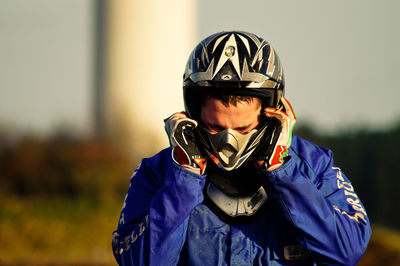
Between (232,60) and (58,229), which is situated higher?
(232,60)

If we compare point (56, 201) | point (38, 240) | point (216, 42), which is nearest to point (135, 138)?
point (56, 201)

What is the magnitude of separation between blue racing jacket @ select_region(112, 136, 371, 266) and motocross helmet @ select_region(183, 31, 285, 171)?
0.81 feet

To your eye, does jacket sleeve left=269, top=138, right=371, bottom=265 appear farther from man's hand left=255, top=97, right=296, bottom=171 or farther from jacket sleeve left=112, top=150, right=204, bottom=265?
jacket sleeve left=112, top=150, right=204, bottom=265

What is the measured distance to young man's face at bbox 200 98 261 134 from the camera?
3734 millimetres

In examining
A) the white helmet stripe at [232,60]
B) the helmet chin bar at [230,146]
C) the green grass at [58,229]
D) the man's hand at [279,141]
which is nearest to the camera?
the man's hand at [279,141]

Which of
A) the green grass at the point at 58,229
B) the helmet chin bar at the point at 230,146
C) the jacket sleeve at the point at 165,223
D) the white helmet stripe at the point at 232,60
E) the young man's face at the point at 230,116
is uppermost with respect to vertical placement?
Answer: the white helmet stripe at the point at 232,60

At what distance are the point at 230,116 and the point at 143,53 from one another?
40742 mm

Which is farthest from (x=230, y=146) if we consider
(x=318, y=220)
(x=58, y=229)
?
(x=58, y=229)

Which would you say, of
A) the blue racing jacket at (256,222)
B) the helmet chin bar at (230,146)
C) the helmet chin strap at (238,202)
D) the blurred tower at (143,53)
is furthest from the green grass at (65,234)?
the blurred tower at (143,53)

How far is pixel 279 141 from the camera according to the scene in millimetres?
3605

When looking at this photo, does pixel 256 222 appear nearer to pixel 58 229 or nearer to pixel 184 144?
pixel 184 144

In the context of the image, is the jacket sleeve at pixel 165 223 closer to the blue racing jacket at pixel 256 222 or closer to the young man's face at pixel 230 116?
Answer: the blue racing jacket at pixel 256 222

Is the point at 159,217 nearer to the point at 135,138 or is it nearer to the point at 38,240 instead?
the point at 38,240

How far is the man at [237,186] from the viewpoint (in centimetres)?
349
